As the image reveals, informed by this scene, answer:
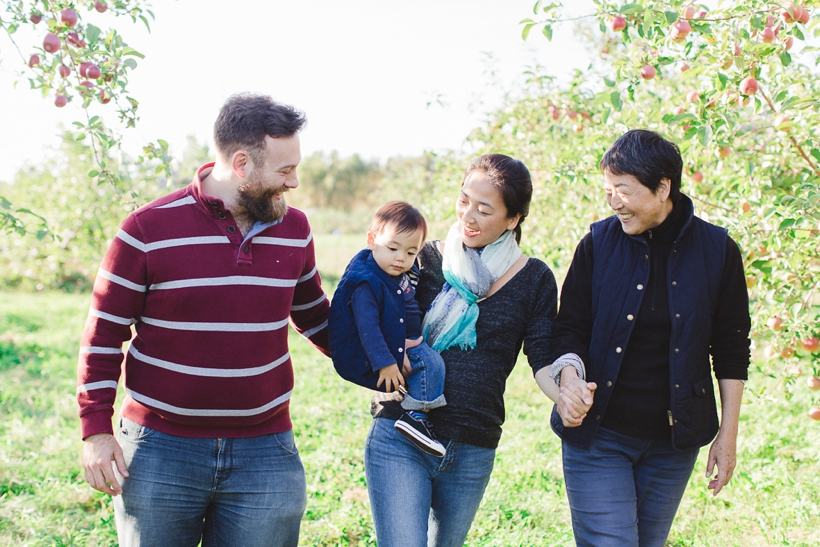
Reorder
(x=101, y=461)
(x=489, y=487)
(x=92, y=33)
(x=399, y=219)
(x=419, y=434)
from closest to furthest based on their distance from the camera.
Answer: (x=101, y=461) → (x=419, y=434) → (x=399, y=219) → (x=92, y=33) → (x=489, y=487)

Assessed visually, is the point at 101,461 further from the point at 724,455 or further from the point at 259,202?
the point at 724,455

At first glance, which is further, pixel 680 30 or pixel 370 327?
pixel 680 30

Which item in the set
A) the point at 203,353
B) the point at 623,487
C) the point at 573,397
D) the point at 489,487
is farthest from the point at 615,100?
the point at 489,487

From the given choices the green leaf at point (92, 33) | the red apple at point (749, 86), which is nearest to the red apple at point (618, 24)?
the red apple at point (749, 86)

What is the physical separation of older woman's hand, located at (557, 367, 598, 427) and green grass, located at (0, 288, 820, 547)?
5.02 ft

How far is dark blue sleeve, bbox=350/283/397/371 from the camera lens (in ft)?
6.97

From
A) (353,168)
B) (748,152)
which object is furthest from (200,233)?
(353,168)

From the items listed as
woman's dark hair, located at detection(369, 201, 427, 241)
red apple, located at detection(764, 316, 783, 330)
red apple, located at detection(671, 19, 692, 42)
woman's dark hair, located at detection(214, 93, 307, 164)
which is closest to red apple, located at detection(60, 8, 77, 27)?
woman's dark hair, located at detection(214, 93, 307, 164)

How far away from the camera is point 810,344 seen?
296 cm

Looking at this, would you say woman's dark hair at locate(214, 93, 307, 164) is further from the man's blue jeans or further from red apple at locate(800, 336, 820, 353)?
red apple at locate(800, 336, 820, 353)

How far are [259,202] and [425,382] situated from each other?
752mm

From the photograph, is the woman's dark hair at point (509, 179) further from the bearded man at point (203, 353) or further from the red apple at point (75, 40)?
the red apple at point (75, 40)

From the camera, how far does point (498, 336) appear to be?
88.6 inches

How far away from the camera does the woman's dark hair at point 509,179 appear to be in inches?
87.7
